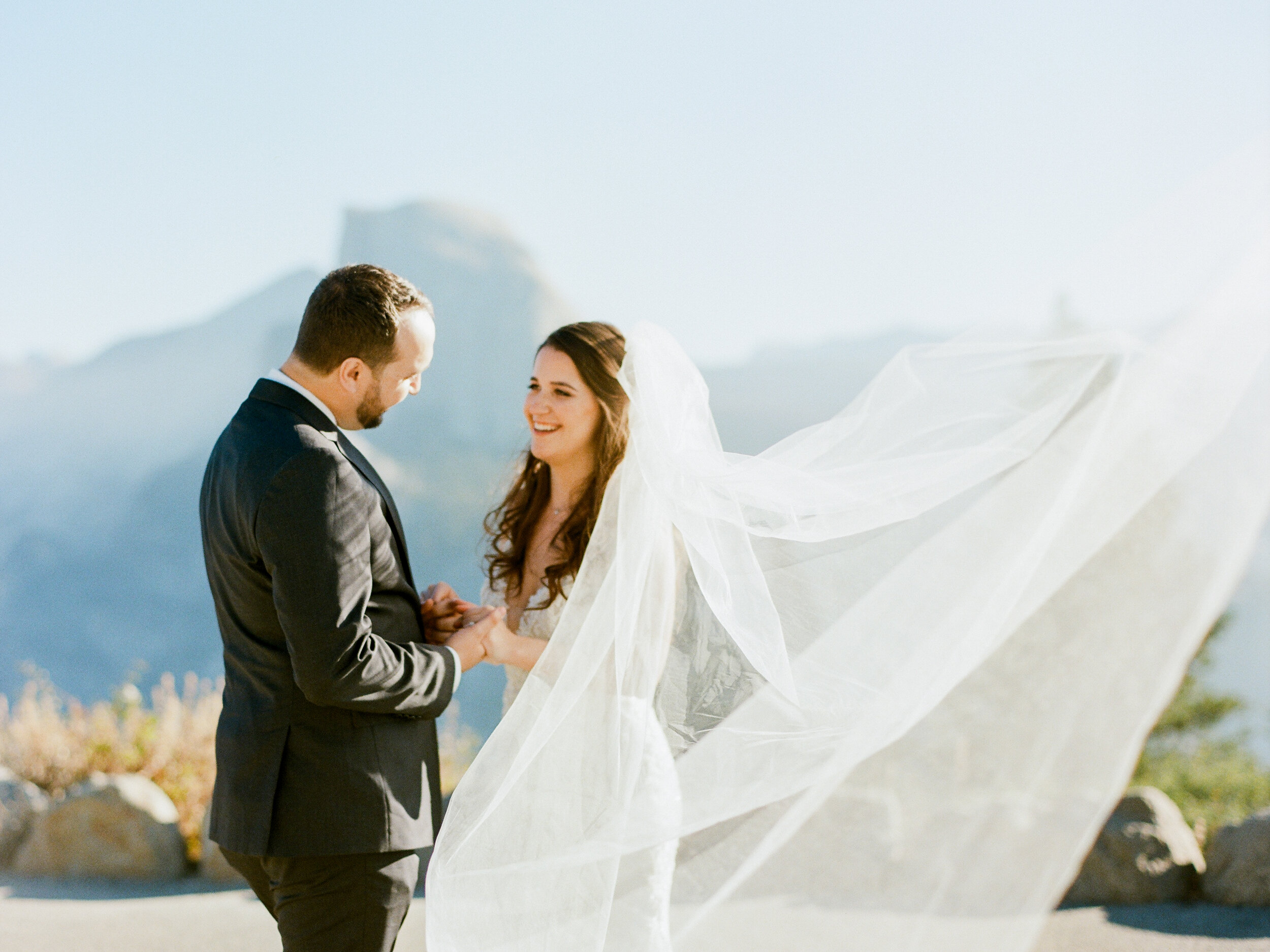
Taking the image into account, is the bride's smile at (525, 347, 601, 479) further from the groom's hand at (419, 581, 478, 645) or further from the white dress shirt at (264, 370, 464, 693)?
the white dress shirt at (264, 370, 464, 693)

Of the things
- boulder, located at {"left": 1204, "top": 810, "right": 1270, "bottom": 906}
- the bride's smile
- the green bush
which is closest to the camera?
the bride's smile

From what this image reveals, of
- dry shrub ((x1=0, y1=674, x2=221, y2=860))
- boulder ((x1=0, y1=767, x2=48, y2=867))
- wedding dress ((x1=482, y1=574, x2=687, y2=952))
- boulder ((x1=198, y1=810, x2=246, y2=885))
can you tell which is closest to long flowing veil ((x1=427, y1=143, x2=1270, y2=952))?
wedding dress ((x1=482, y1=574, x2=687, y2=952))

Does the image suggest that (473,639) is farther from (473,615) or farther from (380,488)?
(380,488)

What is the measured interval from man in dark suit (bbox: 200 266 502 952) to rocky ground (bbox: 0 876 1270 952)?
2450mm

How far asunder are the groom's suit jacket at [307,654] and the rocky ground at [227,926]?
252cm

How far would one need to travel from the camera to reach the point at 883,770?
2.25m

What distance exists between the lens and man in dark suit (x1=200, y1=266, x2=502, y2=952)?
1.92 metres

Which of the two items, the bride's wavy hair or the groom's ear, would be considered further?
the bride's wavy hair

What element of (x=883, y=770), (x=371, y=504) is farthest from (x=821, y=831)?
(x=371, y=504)

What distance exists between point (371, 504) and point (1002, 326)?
1.69 meters

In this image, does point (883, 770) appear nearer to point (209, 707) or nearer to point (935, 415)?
point (935, 415)

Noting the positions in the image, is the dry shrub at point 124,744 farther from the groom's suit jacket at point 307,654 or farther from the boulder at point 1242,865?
the boulder at point 1242,865

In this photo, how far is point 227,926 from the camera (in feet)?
15.4

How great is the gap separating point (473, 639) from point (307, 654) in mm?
500
